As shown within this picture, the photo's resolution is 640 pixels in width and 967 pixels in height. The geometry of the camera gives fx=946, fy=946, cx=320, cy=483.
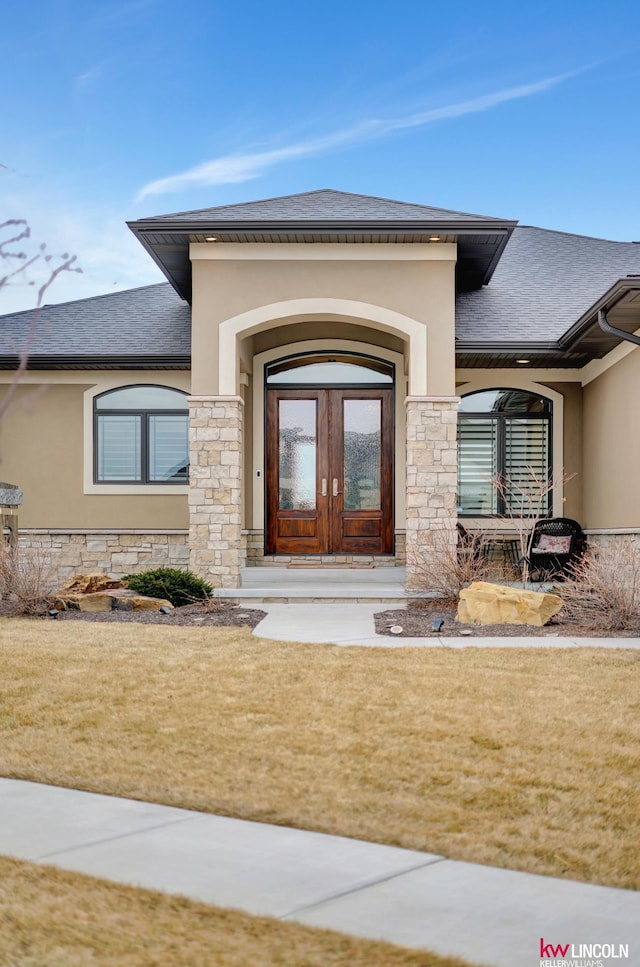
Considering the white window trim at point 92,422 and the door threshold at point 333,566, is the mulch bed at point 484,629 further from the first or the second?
the white window trim at point 92,422

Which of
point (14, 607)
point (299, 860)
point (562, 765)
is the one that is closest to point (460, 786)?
point (562, 765)

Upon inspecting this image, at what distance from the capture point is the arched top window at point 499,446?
1547 cm

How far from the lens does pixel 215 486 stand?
42.1 feet

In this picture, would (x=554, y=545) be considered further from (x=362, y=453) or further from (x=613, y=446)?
(x=362, y=453)

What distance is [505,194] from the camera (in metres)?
24.5

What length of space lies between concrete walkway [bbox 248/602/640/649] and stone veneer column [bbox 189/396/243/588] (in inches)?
55.8

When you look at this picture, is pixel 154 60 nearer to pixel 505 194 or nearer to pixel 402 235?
pixel 402 235

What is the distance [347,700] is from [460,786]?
1849 millimetres

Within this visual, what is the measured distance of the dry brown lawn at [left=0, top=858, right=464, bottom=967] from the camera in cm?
283

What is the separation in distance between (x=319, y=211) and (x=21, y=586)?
20.7 feet

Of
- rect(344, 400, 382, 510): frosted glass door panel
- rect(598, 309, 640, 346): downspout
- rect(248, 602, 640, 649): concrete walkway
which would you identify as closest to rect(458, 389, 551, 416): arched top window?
rect(344, 400, 382, 510): frosted glass door panel

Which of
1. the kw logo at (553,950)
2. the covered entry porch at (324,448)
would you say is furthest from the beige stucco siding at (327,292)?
the kw logo at (553,950)

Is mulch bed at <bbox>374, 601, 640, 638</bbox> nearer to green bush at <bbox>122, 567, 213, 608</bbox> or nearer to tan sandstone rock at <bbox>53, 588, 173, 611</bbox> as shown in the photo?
green bush at <bbox>122, 567, 213, 608</bbox>

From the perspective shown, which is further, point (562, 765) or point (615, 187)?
point (615, 187)
